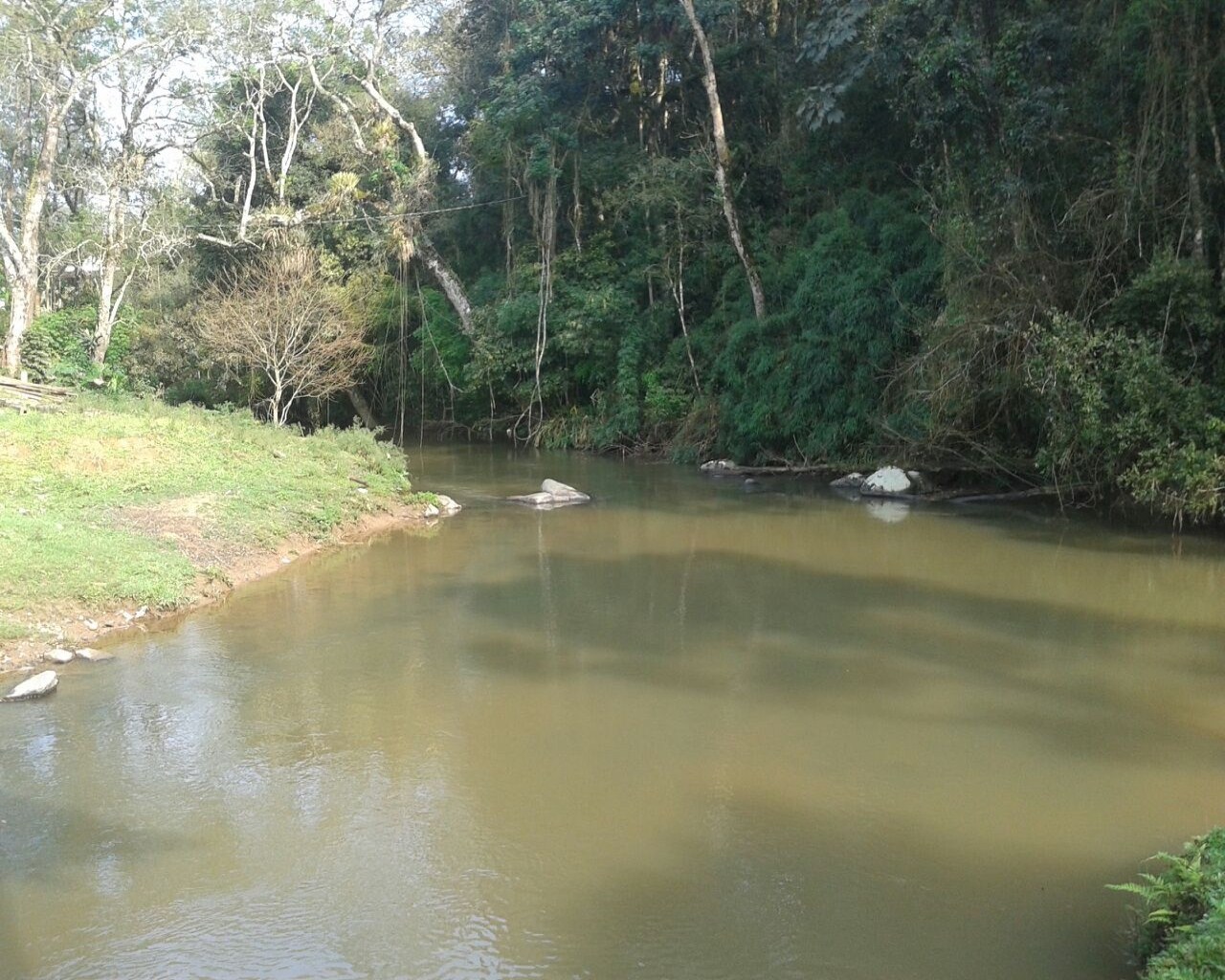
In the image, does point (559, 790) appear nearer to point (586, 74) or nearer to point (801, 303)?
point (801, 303)

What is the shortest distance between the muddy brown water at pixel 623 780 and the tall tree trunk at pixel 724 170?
11517mm

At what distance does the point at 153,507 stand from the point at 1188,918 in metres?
10.8

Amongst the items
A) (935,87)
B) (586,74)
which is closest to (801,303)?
(935,87)

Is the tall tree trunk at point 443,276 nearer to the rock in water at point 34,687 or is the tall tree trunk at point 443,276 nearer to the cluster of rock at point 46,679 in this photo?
the cluster of rock at point 46,679

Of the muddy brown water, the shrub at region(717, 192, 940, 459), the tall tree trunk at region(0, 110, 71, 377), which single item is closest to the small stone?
the shrub at region(717, 192, 940, 459)

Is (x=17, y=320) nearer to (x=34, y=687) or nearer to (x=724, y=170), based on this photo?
(x=724, y=170)

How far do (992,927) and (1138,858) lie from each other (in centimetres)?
104

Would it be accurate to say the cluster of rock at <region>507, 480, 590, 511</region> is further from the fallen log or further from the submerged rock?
the fallen log

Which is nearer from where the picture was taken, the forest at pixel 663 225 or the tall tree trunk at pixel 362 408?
the forest at pixel 663 225

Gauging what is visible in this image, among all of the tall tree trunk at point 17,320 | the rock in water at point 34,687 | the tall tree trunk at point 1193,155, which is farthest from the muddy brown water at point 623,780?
the tall tree trunk at point 17,320

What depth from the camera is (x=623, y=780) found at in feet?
19.4

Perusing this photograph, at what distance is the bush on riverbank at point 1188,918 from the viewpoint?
335 centimetres

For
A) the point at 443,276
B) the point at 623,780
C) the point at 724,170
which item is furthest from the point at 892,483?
the point at 443,276

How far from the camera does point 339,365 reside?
22922 millimetres
